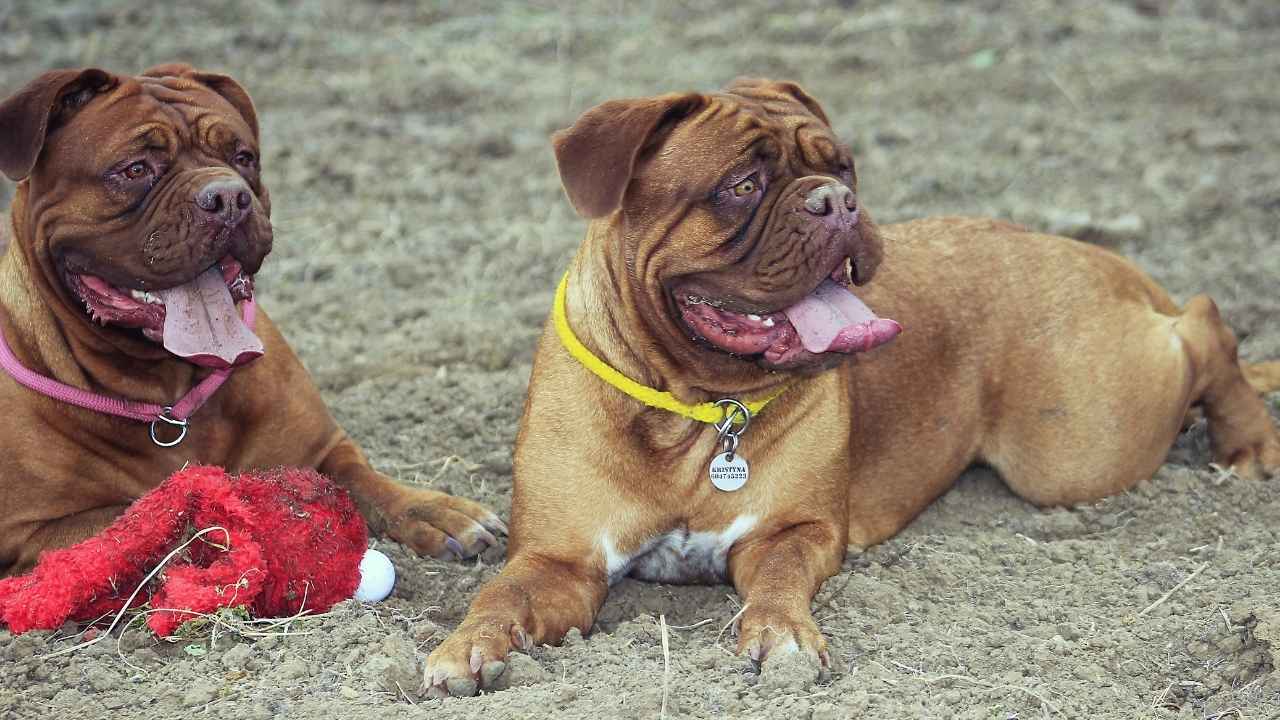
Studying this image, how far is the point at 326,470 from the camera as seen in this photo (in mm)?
5434

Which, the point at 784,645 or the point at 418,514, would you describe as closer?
the point at 784,645

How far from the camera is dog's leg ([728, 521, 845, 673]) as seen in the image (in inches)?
161

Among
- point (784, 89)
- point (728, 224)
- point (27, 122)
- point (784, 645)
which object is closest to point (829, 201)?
point (728, 224)

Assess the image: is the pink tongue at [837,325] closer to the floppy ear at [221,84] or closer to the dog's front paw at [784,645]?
the dog's front paw at [784,645]

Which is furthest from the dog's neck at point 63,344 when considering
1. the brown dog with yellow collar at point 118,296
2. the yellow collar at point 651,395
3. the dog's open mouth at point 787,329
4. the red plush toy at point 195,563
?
the dog's open mouth at point 787,329

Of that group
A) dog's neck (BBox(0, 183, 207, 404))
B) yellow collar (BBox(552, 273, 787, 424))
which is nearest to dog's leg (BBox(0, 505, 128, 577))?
dog's neck (BBox(0, 183, 207, 404))

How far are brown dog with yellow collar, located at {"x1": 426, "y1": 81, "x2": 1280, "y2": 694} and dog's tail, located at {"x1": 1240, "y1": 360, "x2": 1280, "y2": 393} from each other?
1.15ft

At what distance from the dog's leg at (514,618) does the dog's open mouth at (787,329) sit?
0.83m

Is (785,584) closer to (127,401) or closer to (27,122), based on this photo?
(127,401)

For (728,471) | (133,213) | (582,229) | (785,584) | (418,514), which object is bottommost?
(582,229)

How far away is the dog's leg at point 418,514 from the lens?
5.04 meters

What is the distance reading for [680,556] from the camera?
15.6ft

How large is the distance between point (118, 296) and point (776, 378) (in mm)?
1975

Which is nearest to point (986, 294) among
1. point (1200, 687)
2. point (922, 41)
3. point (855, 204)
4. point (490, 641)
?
point (855, 204)
